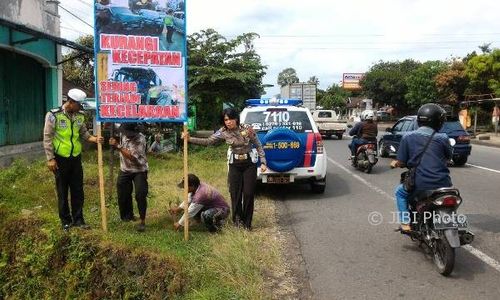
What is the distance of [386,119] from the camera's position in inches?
2221

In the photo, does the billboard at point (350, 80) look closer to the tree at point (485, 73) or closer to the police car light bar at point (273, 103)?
the tree at point (485, 73)

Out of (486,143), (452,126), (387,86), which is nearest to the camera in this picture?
(452,126)

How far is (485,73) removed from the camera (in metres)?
30.8

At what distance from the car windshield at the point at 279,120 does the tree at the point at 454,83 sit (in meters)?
29.9

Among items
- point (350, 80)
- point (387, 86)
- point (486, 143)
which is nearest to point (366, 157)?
point (486, 143)

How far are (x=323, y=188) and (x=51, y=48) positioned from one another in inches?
343

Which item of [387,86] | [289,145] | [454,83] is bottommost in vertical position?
[289,145]

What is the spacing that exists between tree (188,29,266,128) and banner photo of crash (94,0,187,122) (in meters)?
12.8

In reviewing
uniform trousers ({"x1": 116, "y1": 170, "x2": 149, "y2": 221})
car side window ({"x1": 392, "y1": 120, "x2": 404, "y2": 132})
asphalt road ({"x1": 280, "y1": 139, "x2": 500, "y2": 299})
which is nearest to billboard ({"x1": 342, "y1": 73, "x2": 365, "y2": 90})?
car side window ({"x1": 392, "y1": 120, "x2": 404, "y2": 132})

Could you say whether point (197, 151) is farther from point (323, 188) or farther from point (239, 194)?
point (239, 194)

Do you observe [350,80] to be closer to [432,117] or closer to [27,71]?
[27,71]

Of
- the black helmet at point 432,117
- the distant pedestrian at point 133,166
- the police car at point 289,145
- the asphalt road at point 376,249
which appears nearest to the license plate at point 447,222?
the asphalt road at point 376,249

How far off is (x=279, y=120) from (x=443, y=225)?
16.4ft

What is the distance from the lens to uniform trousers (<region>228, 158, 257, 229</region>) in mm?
6461
